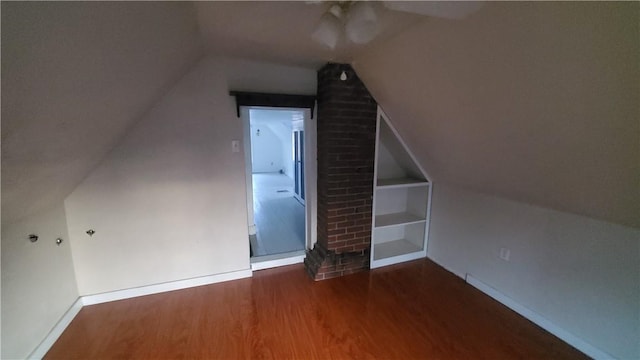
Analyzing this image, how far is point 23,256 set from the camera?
1.65m

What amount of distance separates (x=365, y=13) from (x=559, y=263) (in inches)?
89.8

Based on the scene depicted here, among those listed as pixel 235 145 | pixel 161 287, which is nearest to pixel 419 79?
pixel 235 145

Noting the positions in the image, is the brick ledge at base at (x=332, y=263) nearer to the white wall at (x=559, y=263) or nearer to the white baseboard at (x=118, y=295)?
the white baseboard at (x=118, y=295)

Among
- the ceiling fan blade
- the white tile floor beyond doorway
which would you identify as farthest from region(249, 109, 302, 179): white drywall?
the ceiling fan blade

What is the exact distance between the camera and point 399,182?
3.01 meters

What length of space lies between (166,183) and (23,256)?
3.19ft

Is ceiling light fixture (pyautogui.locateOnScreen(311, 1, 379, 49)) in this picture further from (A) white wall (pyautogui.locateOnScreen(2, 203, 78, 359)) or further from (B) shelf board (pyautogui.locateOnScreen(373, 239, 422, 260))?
(B) shelf board (pyautogui.locateOnScreen(373, 239, 422, 260))

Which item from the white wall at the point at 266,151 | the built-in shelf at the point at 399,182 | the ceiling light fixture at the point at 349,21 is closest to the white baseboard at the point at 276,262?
the built-in shelf at the point at 399,182

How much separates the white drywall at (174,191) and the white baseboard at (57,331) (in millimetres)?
144

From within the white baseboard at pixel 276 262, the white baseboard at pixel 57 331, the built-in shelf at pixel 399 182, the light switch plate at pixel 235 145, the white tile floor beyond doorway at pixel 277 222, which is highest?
the light switch plate at pixel 235 145

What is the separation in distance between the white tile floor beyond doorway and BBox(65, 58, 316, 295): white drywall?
77 centimetres

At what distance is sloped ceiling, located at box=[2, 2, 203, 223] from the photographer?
0.71 m

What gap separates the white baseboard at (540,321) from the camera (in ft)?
5.73

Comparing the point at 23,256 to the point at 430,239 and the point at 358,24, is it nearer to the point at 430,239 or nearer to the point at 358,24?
the point at 358,24
